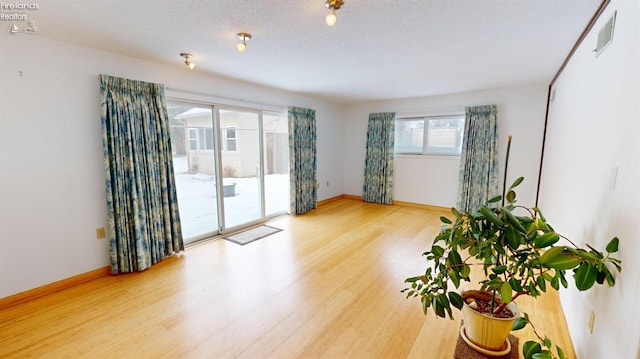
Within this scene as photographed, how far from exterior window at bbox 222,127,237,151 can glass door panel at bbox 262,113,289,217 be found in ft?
2.01

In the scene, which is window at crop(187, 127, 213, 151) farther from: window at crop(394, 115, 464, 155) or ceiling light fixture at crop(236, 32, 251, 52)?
window at crop(394, 115, 464, 155)

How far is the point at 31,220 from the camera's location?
2.41m

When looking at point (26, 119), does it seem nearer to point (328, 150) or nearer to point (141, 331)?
point (141, 331)

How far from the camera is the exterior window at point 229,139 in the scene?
4.00 m

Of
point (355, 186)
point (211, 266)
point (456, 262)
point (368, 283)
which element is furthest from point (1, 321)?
point (355, 186)

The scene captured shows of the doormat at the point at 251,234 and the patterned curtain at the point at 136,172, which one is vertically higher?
the patterned curtain at the point at 136,172

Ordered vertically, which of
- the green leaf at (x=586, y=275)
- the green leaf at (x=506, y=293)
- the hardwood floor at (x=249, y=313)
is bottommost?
the hardwood floor at (x=249, y=313)

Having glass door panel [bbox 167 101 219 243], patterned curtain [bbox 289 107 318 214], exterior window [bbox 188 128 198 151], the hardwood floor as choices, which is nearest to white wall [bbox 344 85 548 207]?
patterned curtain [bbox 289 107 318 214]

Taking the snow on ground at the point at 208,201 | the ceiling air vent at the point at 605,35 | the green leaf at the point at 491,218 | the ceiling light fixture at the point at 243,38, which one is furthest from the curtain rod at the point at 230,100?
the ceiling air vent at the point at 605,35

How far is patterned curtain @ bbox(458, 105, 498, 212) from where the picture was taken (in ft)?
15.4

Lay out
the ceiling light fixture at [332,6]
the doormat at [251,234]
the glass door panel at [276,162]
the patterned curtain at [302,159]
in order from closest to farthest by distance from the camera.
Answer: the ceiling light fixture at [332,6] < the doormat at [251,234] < the glass door panel at [276,162] < the patterned curtain at [302,159]

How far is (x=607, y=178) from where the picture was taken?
4.93 ft

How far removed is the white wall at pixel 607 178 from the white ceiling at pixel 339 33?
0.48 m

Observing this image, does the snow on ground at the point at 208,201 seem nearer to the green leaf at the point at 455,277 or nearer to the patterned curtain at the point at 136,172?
the patterned curtain at the point at 136,172
